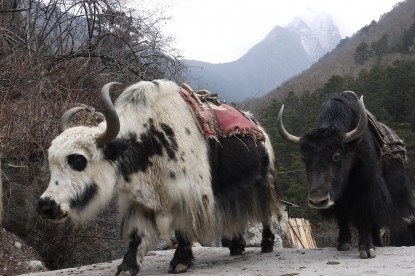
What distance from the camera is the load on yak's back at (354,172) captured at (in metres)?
3.90

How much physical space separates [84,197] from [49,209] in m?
0.28

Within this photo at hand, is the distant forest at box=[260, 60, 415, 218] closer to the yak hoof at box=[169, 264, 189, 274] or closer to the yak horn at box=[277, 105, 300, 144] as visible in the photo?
the yak horn at box=[277, 105, 300, 144]

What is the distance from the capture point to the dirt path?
3414 millimetres

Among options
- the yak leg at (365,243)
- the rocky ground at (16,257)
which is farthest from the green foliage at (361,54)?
the yak leg at (365,243)

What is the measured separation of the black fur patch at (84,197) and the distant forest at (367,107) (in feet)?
50.2

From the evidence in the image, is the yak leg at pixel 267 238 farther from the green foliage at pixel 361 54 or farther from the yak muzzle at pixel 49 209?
the green foliage at pixel 361 54

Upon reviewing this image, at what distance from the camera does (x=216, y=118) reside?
442 cm

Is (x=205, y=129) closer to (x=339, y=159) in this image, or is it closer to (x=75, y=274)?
(x=339, y=159)

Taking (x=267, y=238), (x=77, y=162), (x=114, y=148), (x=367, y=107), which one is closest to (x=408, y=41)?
(x=367, y=107)

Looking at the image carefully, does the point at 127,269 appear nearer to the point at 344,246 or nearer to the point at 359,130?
the point at 344,246

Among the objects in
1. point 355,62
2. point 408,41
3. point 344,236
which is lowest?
point 344,236

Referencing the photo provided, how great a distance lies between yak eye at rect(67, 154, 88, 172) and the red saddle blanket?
1038 mm

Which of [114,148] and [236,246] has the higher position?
[114,148]

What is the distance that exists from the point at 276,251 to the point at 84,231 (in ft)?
8.04
